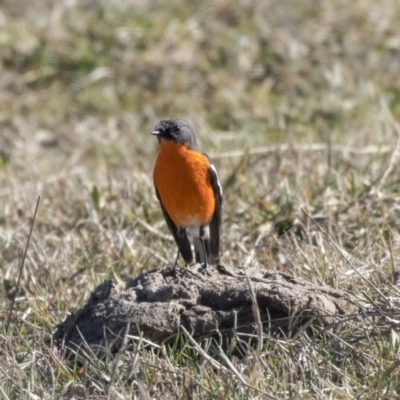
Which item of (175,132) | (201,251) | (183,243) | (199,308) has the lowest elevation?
(201,251)

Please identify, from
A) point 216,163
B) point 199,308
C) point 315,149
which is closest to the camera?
point 199,308

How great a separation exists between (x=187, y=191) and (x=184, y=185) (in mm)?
41

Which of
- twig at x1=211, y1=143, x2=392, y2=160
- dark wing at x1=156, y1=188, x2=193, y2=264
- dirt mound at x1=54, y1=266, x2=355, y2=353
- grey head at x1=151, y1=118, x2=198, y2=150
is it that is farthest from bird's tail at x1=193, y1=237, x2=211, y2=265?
twig at x1=211, y1=143, x2=392, y2=160

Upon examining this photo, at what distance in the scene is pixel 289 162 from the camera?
814 centimetres

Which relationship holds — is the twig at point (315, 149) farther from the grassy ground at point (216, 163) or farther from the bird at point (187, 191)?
the bird at point (187, 191)

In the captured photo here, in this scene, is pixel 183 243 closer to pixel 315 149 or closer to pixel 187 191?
pixel 187 191

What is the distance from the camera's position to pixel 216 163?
28.5 feet

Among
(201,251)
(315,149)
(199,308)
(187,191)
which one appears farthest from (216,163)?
(199,308)

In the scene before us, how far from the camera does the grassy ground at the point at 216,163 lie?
4.59 metres

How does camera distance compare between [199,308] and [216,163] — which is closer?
[199,308]

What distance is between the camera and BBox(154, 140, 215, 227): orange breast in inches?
242

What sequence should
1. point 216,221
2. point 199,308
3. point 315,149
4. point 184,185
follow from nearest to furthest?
point 199,308 < point 184,185 < point 216,221 < point 315,149

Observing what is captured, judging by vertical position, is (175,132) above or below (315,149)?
above

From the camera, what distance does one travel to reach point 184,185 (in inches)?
242
